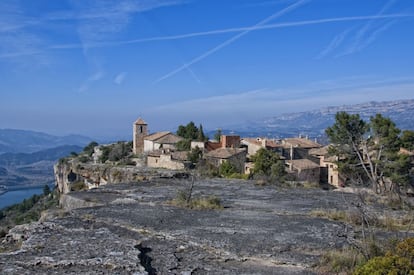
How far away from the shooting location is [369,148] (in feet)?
113

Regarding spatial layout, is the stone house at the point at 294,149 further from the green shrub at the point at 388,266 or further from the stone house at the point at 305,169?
the green shrub at the point at 388,266

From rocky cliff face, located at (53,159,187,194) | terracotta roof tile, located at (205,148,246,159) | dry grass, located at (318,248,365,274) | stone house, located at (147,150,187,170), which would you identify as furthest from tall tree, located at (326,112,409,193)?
dry grass, located at (318,248,365,274)

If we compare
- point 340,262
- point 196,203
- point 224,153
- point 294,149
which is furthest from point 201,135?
point 340,262

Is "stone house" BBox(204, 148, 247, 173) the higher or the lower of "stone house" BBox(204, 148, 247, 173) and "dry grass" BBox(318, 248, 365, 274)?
the lower

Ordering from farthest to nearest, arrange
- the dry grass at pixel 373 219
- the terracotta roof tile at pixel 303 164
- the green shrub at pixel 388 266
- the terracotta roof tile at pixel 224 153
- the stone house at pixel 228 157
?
the terracotta roof tile at pixel 303 164 → the terracotta roof tile at pixel 224 153 → the stone house at pixel 228 157 → the dry grass at pixel 373 219 → the green shrub at pixel 388 266

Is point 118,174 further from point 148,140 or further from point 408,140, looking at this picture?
point 148,140

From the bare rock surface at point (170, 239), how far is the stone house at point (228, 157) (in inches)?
915

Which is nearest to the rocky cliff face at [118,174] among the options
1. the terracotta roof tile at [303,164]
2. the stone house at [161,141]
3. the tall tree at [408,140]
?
the tall tree at [408,140]

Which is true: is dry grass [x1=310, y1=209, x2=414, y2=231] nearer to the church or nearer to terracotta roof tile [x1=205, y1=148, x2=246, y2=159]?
terracotta roof tile [x1=205, y1=148, x2=246, y2=159]

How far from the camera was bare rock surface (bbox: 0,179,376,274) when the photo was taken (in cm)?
770

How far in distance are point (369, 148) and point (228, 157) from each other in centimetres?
1143

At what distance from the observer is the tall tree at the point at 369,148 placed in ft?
104

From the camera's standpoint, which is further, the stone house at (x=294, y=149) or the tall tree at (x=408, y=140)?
the stone house at (x=294, y=149)

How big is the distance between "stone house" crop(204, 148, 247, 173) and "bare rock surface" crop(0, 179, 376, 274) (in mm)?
23252
